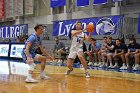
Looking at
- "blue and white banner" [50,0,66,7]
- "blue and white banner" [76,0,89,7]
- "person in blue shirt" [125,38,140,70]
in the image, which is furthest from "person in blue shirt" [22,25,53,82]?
"blue and white banner" [50,0,66,7]

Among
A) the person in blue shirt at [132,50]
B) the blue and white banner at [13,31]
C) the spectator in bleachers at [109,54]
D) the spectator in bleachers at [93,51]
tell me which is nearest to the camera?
the person in blue shirt at [132,50]

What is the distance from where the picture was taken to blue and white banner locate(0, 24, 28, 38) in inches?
952

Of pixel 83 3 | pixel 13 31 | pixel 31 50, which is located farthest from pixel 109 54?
pixel 13 31

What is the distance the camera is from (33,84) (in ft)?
24.7

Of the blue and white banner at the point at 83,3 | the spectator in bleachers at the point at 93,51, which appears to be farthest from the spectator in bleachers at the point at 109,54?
the blue and white banner at the point at 83,3

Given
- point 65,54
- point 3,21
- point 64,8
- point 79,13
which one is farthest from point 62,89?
point 3,21

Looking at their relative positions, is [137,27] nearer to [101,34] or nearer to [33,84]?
[101,34]

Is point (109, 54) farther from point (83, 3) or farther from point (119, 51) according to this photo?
point (83, 3)

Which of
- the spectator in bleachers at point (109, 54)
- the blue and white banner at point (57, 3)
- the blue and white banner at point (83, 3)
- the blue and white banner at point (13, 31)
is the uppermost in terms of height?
the blue and white banner at point (57, 3)

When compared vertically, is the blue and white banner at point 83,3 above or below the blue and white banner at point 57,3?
below

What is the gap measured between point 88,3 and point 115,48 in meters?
5.55

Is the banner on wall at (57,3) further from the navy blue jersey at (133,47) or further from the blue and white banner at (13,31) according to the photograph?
the navy blue jersey at (133,47)

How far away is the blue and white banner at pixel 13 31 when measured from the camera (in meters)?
24.2

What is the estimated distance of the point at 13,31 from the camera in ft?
82.7
